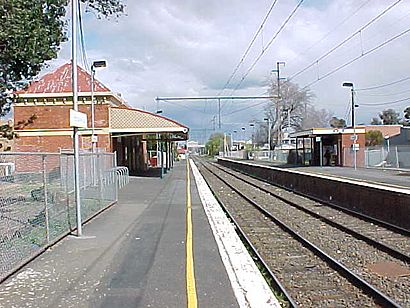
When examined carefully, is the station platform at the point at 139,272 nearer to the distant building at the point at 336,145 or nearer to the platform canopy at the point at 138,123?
the platform canopy at the point at 138,123

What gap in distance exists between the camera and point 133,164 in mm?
56438

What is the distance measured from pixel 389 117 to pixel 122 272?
13055 cm

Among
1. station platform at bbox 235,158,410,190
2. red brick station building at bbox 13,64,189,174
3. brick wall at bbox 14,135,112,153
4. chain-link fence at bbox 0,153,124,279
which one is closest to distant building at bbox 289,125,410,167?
station platform at bbox 235,158,410,190

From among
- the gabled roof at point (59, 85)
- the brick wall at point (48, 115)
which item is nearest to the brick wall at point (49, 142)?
the brick wall at point (48, 115)

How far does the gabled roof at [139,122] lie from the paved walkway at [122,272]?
24913 millimetres

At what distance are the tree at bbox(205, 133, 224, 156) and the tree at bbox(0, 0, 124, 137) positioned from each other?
497ft

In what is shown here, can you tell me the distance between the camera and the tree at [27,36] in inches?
621

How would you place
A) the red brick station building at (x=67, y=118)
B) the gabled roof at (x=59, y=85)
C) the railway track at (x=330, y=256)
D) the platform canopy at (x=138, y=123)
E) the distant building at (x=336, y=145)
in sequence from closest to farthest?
the railway track at (x=330, y=256) → the platform canopy at (x=138, y=123) → the red brick station building at (x=67, y=118) → the gabled roof at (x=59, y=85) → the distant building at (x=336, y=145)

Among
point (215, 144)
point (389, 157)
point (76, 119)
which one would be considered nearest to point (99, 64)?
point (76, 119)

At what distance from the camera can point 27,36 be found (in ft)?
54.1

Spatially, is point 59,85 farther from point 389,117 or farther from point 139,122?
point 389,117

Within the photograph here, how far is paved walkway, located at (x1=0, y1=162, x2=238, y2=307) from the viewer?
7617mm

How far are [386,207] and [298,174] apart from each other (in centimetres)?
1376

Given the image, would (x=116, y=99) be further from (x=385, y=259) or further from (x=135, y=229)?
(x=385, y=259)
